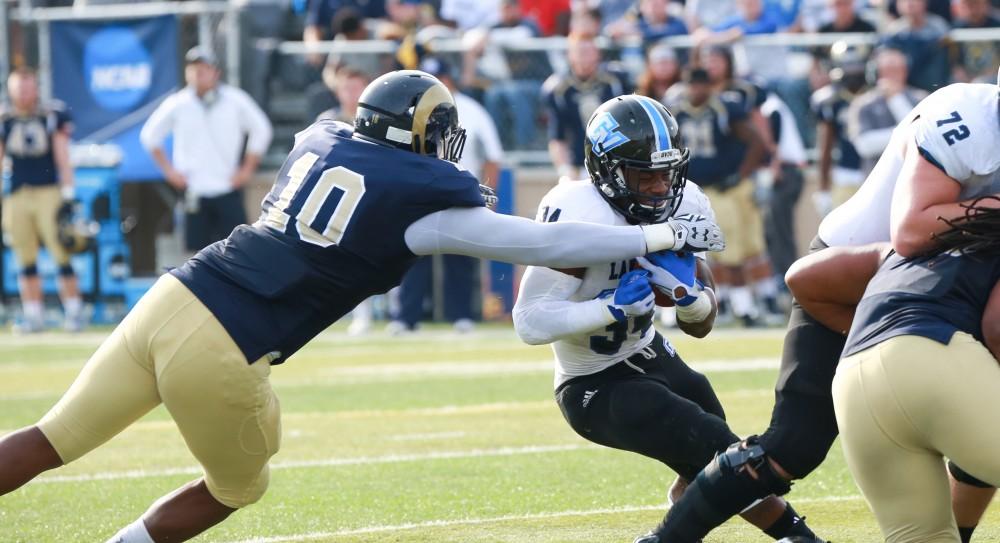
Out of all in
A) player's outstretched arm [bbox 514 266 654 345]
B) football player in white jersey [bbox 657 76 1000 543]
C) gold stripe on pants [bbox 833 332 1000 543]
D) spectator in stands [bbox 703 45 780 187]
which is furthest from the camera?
spectator in stands [bbox 703 45 780 187]

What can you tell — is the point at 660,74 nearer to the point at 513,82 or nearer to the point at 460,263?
the point at 513,82

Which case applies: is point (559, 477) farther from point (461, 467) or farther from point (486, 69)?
point (486, 69)

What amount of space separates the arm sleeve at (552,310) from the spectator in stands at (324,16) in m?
11.1

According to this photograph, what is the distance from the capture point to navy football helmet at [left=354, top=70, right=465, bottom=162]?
4539 mm

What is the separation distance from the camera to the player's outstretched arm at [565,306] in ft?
14.6

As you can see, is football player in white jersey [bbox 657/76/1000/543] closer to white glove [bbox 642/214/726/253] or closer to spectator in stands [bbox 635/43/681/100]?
white glove [bbox 642/214/726/253]

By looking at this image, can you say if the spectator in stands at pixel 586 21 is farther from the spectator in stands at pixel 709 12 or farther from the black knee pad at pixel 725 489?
the black knee pad at pixel 725 489

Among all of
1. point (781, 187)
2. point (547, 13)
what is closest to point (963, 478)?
point (781, 187)

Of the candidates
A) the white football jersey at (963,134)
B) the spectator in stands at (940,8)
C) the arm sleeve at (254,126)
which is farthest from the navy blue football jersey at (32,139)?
the white football jersey at (963,134)

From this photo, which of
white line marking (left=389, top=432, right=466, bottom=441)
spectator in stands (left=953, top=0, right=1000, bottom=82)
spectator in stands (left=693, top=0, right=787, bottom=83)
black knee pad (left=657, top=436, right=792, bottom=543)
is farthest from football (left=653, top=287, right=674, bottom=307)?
spectator in stands (left=693, top=0, right=787, bottom=83)

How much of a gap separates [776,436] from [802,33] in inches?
414

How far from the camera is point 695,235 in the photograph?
4.46 m

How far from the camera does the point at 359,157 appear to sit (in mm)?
4438

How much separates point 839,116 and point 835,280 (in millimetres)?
9190
